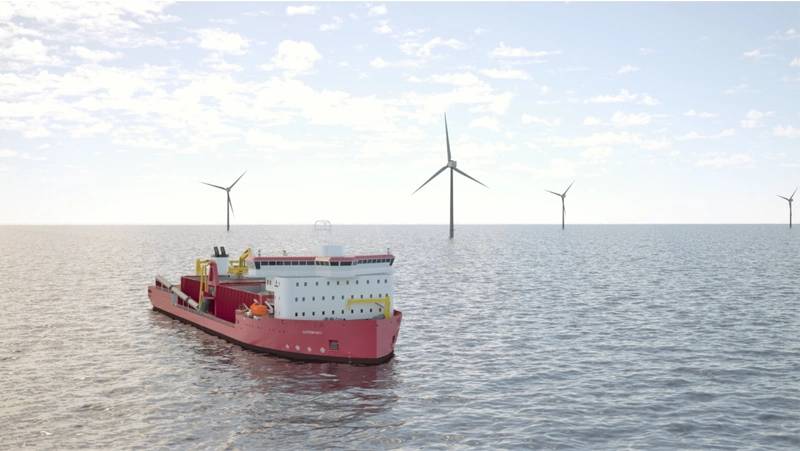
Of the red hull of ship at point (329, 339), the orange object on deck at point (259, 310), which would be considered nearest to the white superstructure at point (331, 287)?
the orange object on deck at point (259, 310)

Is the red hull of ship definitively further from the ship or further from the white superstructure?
the white superstructure

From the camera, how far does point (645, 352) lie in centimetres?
3794

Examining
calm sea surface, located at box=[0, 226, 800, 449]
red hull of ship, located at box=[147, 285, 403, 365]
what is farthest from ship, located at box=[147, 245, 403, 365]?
calm sea surface, located at box=[0, 226, 800, 449]

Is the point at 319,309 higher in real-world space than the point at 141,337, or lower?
higher

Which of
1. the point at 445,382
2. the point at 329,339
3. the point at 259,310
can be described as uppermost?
the point at 259,310

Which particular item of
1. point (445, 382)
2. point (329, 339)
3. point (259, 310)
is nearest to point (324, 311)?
point (329, 339)

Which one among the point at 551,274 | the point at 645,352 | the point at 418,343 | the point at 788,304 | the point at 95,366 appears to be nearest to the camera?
the point at 95,366

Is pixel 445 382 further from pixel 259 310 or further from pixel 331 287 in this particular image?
pixel 259 310

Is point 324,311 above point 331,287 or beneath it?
beneath

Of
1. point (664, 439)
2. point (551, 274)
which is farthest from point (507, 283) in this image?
point (664, 439)

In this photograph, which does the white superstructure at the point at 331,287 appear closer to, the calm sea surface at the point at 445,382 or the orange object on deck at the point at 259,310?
the orange object on deck at the point at 259,310

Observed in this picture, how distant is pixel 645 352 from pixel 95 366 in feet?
103

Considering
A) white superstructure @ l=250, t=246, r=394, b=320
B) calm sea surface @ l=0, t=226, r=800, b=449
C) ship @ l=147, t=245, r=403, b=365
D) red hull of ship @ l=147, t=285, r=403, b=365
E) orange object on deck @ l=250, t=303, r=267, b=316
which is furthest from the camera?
orange object on deck @ l=250, t=303, r=267, b=316

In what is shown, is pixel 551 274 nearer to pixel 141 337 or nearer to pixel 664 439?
pixel 141 337
